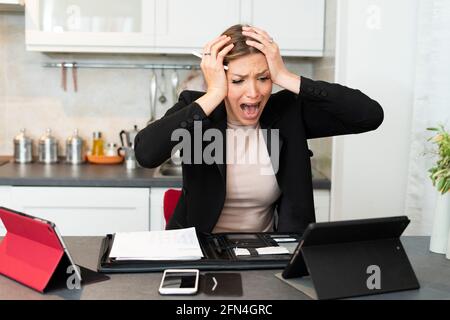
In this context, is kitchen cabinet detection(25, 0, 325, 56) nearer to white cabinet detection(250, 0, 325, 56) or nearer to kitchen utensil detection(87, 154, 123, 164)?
white cabinet detection(250, 0, 325, 56)

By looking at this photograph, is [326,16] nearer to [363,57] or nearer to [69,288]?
[363,57]

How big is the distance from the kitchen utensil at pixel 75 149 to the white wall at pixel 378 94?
4.74 ft

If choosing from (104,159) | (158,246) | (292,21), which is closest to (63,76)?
(104,159)

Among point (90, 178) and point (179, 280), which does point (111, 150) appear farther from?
point (179, 280)

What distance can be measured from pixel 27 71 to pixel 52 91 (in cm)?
18

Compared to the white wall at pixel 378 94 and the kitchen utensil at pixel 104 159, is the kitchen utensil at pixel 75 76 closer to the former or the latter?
the kitchen utensil at pixel 104 159

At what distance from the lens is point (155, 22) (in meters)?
3.02

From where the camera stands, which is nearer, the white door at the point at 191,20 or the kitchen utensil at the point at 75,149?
the white door at the point at 191,20

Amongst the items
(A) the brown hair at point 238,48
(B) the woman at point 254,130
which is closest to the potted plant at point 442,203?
(B) the woman at point 254,130

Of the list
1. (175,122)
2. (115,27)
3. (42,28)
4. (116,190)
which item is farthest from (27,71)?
(175,122)

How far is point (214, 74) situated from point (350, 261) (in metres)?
0.79

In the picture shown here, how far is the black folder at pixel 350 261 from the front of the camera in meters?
1.23

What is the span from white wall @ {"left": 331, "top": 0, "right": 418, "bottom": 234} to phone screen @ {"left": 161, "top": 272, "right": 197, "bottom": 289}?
153 cm

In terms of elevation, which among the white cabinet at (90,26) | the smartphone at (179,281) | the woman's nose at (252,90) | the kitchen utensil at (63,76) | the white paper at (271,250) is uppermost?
the white cabinet at (90,26)
